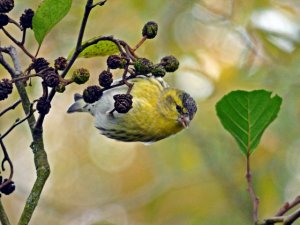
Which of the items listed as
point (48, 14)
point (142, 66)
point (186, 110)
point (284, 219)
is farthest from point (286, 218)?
point (186, 110)

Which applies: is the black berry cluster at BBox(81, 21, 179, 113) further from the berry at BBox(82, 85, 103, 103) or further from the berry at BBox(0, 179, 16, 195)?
the berry at BBox(0, 179, 16, 195)

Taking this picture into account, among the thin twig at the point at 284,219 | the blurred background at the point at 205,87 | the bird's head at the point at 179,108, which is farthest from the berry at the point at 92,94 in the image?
the blurred background at the point at 205,87

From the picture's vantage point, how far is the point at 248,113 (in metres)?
1.83

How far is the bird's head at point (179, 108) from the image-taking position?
11.1 feet

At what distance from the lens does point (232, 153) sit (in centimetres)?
471

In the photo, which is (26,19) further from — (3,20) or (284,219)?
(284,219)

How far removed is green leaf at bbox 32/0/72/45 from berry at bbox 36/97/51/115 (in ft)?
0.83

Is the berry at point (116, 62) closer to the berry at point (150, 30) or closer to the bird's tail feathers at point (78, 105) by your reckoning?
the berry at point (150, 30)

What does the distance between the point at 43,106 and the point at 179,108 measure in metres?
2.00

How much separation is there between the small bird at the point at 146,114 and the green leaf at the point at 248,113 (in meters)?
1.33

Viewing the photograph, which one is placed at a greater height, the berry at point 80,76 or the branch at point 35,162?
the berry at point 80,76

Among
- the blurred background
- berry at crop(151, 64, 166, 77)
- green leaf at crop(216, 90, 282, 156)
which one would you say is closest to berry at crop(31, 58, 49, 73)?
berry at crop(151, 64, 166, 77)

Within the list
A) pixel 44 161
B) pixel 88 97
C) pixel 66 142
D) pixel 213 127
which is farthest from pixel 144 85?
pixel 66 142

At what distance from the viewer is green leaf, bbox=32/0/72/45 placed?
64.6 inches
